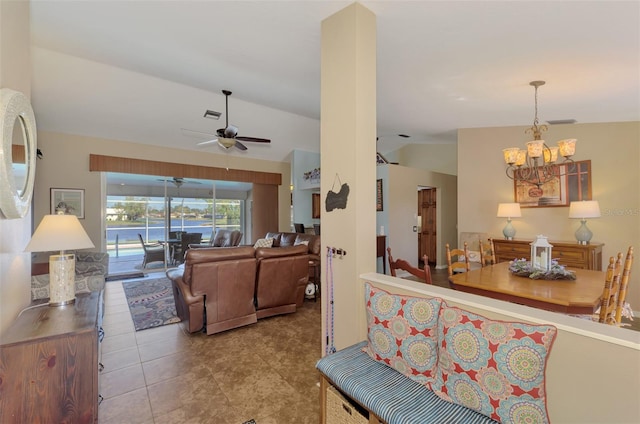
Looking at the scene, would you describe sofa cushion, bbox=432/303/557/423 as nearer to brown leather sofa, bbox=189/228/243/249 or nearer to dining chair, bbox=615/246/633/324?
dining chair, bbox=615/246/633/324

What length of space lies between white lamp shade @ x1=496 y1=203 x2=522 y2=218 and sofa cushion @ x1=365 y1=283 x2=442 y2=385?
3.95m

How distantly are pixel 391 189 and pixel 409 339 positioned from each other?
185 inches

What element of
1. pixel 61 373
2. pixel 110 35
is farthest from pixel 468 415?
pixel 110 35

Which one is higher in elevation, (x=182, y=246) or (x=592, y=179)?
(x=592, y=179)

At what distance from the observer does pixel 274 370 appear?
2447 millimetres

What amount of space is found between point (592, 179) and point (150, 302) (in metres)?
6.91

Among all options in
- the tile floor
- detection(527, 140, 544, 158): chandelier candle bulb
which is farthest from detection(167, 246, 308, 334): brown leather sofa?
detection(527, 140, 544, 158): chandelier candle bulb

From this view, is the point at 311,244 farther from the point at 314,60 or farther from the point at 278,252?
the point at 314,60

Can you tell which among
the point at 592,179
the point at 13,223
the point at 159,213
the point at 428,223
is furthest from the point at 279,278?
the point at 428,223

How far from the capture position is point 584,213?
3.78m

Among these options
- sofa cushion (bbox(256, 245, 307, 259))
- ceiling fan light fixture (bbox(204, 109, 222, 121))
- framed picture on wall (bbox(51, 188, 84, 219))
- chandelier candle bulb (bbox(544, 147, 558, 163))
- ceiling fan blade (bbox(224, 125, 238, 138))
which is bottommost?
sofa cushion (bbox(256, 245, 307, 259))

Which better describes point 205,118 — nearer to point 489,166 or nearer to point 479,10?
point 479,10

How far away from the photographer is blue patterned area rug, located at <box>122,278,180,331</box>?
3.56 metres

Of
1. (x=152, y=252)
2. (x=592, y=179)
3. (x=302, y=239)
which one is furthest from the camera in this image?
(x=152, y=252)
